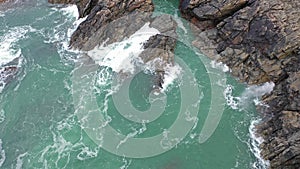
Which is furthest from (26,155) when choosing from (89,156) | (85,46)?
(85,46)

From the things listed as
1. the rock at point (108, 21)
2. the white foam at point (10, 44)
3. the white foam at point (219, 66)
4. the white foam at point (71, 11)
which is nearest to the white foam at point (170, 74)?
the white foam at point (219, 66)

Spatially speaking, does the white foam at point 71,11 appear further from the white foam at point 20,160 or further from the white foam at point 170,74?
the white foam at point 20,160

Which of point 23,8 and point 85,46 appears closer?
point 85,46

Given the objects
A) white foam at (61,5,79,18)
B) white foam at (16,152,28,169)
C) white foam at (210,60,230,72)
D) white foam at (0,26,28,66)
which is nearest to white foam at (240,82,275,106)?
white foam at (210,60,230,72)

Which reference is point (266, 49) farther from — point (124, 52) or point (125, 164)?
point (125, 164)

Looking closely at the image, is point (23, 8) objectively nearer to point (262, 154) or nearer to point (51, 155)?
point (51, 155)

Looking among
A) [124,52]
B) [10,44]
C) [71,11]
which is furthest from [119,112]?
[71,11]
